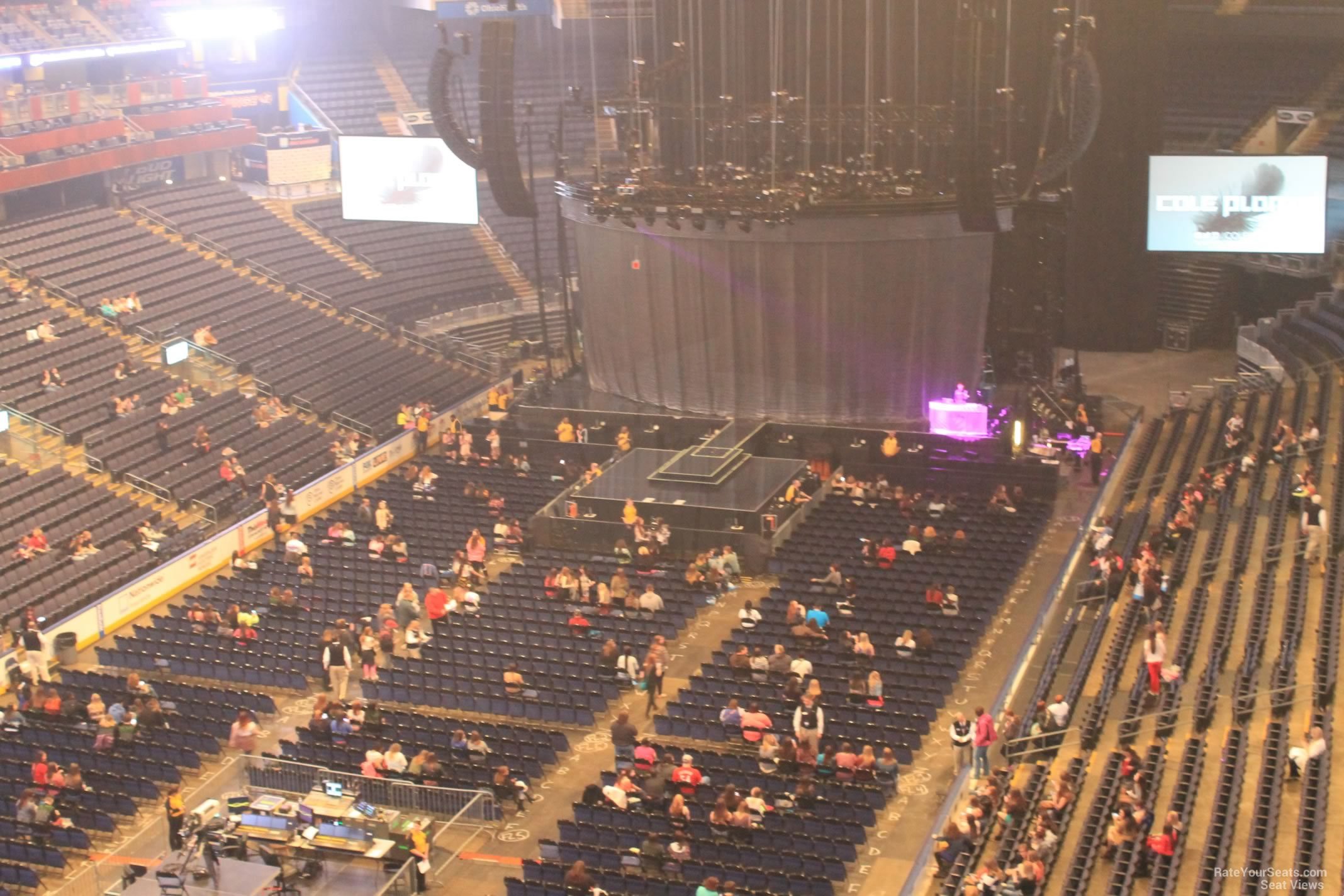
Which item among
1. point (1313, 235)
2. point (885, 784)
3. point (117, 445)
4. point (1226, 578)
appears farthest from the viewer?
point (1313, 235)

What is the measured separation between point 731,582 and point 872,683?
6.50 m

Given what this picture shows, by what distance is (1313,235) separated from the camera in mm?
40594

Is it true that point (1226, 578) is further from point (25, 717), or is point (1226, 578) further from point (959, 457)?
point (25, 717)

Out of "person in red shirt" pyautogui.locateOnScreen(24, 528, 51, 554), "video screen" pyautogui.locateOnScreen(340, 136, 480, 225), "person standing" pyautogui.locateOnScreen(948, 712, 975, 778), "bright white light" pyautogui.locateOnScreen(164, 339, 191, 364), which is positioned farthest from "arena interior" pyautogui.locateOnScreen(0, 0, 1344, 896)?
"bright white light" pyautogui.locateOnScreen(164, 339, 191, 364)

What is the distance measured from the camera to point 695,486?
34188 millimetres

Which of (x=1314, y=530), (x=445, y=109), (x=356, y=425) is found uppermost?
(x=445, y=109)

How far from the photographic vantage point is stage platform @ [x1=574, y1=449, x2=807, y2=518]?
33.2 metres

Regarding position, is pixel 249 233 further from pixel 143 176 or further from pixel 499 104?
pixel 499 104

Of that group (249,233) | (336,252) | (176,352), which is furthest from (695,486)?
(249,233)

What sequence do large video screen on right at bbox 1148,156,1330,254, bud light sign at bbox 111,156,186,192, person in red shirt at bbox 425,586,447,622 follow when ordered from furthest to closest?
bud light sign at bbox 111,156,186,192
large video screen on right at bbox 1148,156,1330,254
person in red shirt at bbox 425,586,447,622

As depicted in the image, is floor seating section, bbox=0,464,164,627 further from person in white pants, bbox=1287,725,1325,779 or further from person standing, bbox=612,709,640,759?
person in white pants, bbox=1287,725,1325,779

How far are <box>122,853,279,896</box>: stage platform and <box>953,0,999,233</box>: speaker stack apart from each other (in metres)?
19.4

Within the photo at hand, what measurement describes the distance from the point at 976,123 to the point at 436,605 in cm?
1347

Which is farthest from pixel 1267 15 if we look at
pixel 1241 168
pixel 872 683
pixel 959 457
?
pixel 872 683
